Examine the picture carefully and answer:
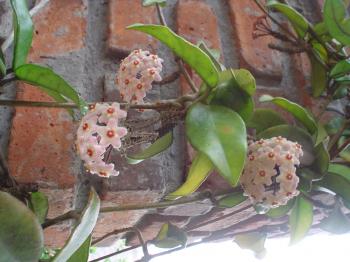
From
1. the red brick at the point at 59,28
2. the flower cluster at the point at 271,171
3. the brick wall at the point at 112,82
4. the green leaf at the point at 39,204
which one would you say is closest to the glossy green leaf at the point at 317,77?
the brick wall at the point at 112,82

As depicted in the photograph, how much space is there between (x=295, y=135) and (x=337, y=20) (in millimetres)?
187

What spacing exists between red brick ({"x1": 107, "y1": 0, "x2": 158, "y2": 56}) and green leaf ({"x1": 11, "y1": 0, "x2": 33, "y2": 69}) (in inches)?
8.9

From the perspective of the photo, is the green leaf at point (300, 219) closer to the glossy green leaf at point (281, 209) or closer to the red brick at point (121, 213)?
the glossy green leaf at point (281, 209)

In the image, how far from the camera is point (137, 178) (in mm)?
634

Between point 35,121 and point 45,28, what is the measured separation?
159mm

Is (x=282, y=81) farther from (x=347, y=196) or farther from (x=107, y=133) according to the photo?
(x=107, y=133)

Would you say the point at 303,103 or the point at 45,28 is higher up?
the point at 45,28

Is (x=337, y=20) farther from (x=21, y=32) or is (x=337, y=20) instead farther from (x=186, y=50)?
(x=21, y=32)

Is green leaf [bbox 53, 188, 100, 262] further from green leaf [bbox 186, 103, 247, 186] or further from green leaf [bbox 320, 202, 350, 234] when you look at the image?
green leaf [bbox 320, 202, 350, 234]

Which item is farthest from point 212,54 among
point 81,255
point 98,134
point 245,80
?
point 81,255

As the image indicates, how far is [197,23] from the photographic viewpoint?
2.58ft

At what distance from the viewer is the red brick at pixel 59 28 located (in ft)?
2.21

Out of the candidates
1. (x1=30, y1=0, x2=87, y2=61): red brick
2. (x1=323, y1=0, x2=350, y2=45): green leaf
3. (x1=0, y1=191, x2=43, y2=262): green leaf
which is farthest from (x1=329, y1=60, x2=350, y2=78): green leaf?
(x1=0, y1=191, x2=43, y2=262): green leaf

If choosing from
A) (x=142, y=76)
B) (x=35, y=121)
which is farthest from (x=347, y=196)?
(x=35, y=121)
